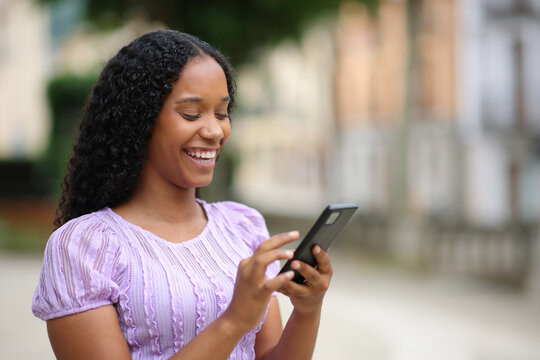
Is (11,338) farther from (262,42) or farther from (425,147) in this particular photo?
(425,147)

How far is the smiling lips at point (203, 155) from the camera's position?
1674mm

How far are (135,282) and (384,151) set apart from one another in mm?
22976

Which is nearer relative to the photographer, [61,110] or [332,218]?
[332,218]

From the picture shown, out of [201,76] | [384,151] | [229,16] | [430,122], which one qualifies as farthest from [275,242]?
[384,151]

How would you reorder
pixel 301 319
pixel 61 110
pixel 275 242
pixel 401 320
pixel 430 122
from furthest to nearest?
pixel 430 122 < pixel 61 110 < pixel 401 320 < pixel 301 319 < pixel 275 242

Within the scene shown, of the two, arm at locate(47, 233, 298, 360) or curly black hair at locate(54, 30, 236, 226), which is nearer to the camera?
arm at locate(47, 233, 298, 360)

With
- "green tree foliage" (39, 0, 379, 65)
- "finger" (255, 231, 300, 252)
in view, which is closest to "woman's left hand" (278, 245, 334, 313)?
"finger" (255, 231, 300, 252)

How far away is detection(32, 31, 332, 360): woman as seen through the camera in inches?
58.4

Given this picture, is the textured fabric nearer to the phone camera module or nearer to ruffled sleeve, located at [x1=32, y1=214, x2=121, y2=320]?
ruffled sleeve, located at [x1=32, y1=214, x2=121, y2=320]

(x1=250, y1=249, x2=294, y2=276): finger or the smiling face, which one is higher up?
the smiling face

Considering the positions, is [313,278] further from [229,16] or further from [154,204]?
[229,16]

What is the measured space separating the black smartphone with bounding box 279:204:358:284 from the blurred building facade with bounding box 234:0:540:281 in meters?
8.05

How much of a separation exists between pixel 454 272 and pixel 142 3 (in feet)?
22.9

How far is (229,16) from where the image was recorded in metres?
11.0
